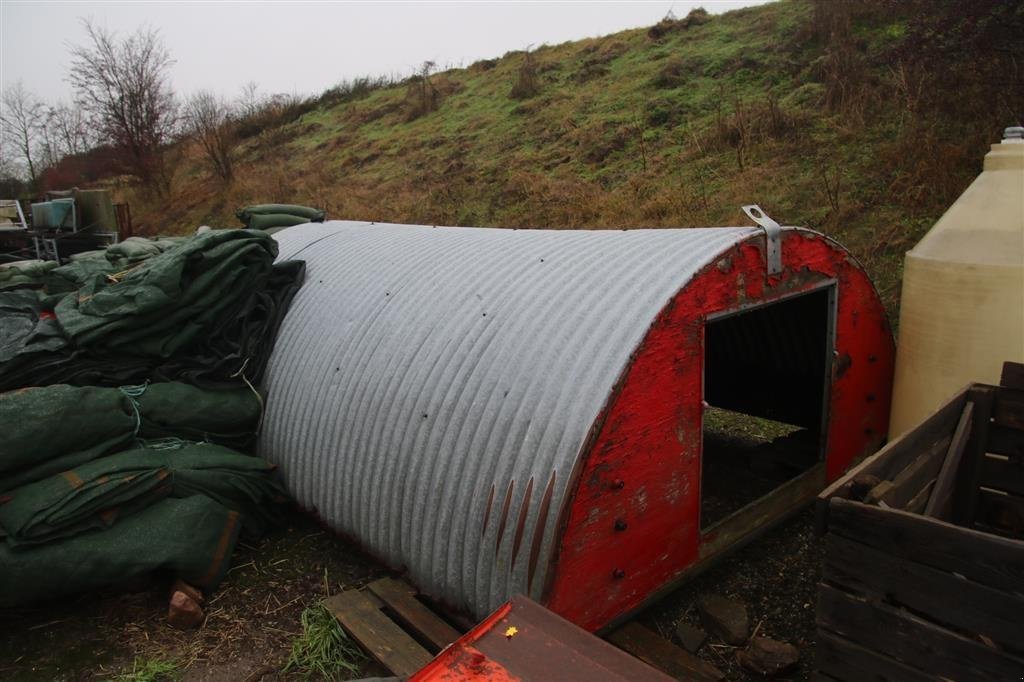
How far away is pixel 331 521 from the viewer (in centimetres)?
453

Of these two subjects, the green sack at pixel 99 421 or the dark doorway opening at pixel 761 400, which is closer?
the green sack at pixel 99 421

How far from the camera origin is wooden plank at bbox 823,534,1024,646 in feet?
6.75

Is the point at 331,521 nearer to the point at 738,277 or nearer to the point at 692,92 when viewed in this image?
the point at 738,277

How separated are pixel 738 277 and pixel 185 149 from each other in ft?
89.3

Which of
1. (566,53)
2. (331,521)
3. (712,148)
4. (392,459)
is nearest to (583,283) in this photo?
(392,459)

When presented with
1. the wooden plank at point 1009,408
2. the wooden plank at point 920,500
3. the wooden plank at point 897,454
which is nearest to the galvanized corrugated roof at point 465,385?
the wooden plank at point 897,454

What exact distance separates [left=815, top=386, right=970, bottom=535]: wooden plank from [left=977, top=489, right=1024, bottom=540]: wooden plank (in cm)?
59

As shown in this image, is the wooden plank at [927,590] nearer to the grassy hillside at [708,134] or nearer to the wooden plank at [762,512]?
the wooden plank at [762,512]

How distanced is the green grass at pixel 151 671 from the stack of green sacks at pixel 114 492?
0.54 meters

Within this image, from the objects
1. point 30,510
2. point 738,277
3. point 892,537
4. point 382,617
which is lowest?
point 382,617

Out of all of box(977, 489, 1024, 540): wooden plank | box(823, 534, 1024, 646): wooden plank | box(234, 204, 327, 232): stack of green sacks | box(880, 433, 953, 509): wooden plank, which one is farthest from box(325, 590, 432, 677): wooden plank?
box(234, 204, 327, 232): stack of green sacks

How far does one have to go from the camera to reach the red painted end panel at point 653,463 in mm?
3137

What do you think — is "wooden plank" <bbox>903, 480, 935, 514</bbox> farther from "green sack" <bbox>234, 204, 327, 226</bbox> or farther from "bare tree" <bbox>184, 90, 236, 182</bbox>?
"bare tree" <bbox>184, 90, 236, 182</bbox>

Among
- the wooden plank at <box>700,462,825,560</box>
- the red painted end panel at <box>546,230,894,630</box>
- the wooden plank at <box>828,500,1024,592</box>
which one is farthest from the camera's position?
the wooden plank at <box>700,462,825,560</box>
